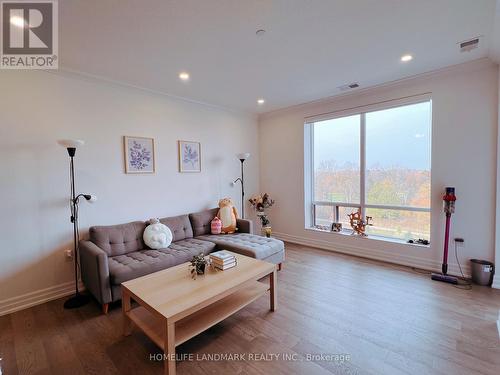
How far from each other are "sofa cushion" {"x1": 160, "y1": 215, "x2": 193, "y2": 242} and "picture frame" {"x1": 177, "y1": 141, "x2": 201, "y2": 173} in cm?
81

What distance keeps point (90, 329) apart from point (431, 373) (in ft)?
8.94

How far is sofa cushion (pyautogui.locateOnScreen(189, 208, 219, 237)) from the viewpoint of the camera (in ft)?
12.7

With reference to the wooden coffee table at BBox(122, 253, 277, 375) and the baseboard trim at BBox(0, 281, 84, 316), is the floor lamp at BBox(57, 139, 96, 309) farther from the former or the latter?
the wooden coffee table at BBox(122, 253, 277, 375)

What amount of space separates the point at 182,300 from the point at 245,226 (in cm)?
230

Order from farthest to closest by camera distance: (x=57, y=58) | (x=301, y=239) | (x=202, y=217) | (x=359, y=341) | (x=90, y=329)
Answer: (x=301, y=239), (x=202, y=217), (x=57, y=58), (x=90, y=329), (x=359, y=341)

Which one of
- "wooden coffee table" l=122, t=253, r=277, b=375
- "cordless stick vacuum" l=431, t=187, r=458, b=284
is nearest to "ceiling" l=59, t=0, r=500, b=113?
"cordless stick vacuum" l=431, t=187, r=458, b=284

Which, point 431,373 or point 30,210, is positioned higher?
point 30,210

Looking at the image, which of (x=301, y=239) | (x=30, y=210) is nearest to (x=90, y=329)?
(x=30, y=210)

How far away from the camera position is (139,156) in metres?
3.46

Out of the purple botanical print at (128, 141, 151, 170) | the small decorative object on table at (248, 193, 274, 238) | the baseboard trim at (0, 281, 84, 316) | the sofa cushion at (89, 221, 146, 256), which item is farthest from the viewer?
→ the small decorative object on table at (248, 193, 274, 238)

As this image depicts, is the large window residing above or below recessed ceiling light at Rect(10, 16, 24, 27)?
below

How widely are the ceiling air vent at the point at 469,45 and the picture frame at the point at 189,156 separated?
361 centimetres

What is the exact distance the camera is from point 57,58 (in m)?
2.54

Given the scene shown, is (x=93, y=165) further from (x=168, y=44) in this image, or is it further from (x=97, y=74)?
(x=168, y=44)
